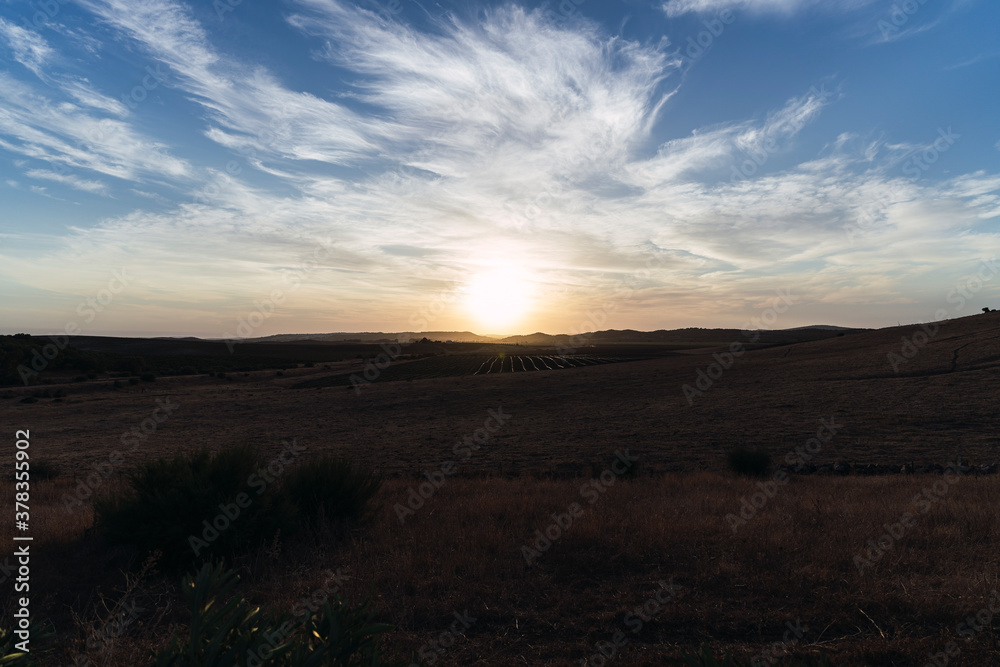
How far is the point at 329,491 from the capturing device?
8.52m

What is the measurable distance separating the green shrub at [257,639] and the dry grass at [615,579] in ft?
2.20

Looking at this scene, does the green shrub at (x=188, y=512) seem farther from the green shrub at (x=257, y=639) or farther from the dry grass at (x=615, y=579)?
the green shrub at (x=257, y=639)

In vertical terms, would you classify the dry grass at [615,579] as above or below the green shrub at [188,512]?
below

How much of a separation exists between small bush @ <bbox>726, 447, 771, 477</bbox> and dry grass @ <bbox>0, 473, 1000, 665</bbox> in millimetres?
5211

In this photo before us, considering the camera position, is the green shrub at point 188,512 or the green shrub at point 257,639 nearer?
the green shrub at point 257,639

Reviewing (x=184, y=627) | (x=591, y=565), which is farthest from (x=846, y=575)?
(x=184, y=627)

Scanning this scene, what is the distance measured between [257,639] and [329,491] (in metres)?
6.23

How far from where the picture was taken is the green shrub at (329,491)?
8.32 metres

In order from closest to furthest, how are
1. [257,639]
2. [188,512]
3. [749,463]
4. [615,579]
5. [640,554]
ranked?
[257,639]
[615,579]
[640,554]
[188,512]
[749,463]

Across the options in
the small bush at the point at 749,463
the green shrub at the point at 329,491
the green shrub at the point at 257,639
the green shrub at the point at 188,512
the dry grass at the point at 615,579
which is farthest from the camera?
the small bush at the point at 749,463

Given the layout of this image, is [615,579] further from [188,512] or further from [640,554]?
[188,512]

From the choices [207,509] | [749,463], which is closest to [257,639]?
[207,509]

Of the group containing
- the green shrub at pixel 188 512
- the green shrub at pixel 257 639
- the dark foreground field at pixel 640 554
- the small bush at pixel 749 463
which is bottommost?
the small bush at pixel 749 463

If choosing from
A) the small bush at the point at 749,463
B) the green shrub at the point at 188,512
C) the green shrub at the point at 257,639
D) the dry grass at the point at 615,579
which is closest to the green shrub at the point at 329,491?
the dry grass at the point at 615,579
